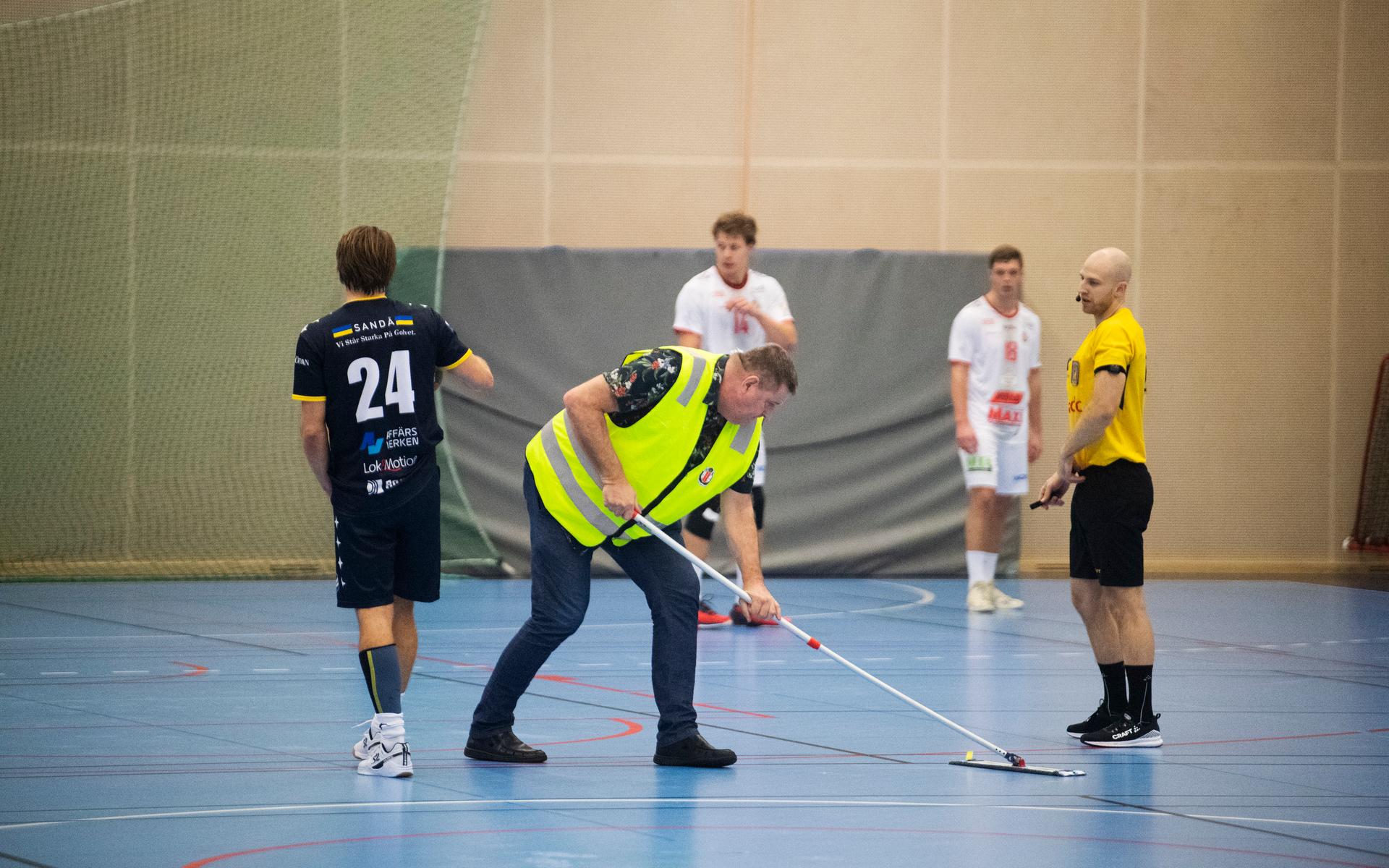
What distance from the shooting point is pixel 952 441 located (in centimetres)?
1319

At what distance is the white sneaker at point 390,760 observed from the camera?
516 centimetres

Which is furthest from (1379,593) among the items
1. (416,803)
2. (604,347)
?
(416,803)

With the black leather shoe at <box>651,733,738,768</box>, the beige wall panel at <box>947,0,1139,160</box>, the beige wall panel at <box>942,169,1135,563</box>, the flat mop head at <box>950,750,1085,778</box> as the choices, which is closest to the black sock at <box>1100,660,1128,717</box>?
the flat mop head at <box>950,750,1085,778</box>

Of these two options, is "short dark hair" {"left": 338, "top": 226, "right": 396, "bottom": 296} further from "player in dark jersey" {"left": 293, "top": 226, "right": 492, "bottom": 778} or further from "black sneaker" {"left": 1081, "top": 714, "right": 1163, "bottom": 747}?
"black sneaker" {"left": 1081, "top": 714, "right": 1163, "bottom": 747}

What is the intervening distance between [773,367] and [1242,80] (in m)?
10.1

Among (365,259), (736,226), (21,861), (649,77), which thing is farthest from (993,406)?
(21,861)

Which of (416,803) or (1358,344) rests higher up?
(1358,344)

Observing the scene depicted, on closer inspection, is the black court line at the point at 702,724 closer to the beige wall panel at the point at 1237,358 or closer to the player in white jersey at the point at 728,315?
the player in white jersey at the point at 728,315

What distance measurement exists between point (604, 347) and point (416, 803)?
819cm

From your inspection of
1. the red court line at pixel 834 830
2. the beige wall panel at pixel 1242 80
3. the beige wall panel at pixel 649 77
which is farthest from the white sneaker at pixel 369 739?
the beige wall panel at pixel 1242 80

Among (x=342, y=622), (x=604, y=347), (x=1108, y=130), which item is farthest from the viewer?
(x=1108, y=130)

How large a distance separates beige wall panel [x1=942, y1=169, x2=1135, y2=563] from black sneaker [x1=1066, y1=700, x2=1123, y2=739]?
755 centimetres

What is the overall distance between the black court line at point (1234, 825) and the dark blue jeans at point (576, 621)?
4.42ft

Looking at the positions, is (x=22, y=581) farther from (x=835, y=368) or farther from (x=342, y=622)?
(x=835, y=368)
